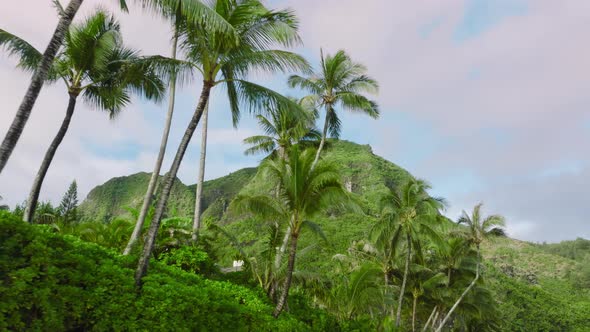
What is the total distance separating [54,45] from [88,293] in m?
4.33

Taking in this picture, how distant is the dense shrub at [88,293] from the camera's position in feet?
18.9

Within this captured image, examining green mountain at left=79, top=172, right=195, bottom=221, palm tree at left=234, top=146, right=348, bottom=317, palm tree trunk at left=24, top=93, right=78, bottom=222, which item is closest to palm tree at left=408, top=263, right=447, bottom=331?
palm tree at left=234, top=146, right=348, bottom=317

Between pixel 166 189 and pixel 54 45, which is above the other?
pixel 54 45

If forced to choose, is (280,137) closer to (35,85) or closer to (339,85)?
(339,85)

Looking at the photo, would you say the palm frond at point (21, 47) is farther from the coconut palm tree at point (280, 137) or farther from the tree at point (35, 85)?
→ the coconut palm tree at point (280, 137)

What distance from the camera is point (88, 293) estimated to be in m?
7.00

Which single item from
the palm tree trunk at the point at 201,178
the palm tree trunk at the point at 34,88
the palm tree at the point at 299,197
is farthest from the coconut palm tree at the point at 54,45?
the palm tree trunk at the point at 201,178

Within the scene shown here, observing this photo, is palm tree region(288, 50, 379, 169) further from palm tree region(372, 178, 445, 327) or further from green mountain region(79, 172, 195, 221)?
green mountain region(79, 172, 195, 221)

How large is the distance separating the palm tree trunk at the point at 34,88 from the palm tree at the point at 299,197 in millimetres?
6942

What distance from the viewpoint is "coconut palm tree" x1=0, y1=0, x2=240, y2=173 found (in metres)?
7.05

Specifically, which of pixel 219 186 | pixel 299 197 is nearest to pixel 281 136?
pixel 299 197

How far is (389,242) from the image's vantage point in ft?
79.2

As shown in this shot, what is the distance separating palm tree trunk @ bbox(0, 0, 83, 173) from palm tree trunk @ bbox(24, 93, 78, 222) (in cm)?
407

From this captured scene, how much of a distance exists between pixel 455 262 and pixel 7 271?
2651cm
